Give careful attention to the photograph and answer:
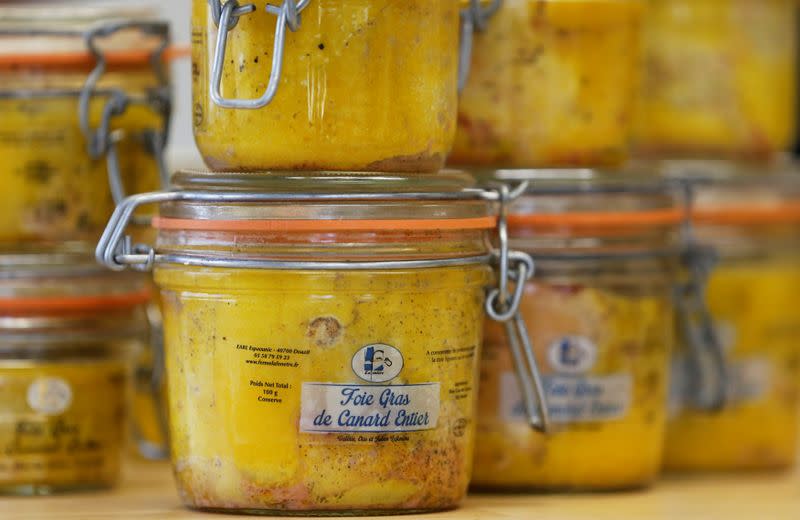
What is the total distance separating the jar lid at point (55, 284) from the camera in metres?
1.11

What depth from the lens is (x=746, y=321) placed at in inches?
51.2

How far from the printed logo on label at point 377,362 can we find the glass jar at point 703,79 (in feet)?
1.50

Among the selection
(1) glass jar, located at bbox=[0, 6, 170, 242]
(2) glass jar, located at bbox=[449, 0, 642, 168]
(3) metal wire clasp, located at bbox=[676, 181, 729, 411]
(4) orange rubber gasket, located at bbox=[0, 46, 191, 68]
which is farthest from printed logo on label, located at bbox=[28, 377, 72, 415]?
(3) metal wire clasp, located at bbox=[676, 181, 729, 411]

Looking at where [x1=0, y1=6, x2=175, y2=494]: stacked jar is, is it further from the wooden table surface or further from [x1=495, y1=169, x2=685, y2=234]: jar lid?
[x1=495, y1=169, x2=685, y2=234]: jar lid

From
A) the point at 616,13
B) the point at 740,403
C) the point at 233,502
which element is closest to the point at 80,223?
the point at 233,502

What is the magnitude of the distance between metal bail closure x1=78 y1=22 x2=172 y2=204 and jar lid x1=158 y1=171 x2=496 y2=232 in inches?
7.3

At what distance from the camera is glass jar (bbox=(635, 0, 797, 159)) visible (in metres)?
1.32

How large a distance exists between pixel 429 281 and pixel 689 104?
1.48 feet

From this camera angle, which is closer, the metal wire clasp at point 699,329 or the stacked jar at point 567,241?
the stacked jar at point 567,241

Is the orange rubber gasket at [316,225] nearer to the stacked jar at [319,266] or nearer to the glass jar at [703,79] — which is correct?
the stacked jar at [319,266]

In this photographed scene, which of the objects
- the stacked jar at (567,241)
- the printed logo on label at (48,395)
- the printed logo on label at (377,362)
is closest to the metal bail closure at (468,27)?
the stacked jar at (567,241)

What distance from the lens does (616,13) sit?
112 cm

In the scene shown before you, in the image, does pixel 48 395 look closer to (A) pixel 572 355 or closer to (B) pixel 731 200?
(A) pixel 572 355

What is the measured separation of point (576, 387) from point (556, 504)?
0.29 feet
